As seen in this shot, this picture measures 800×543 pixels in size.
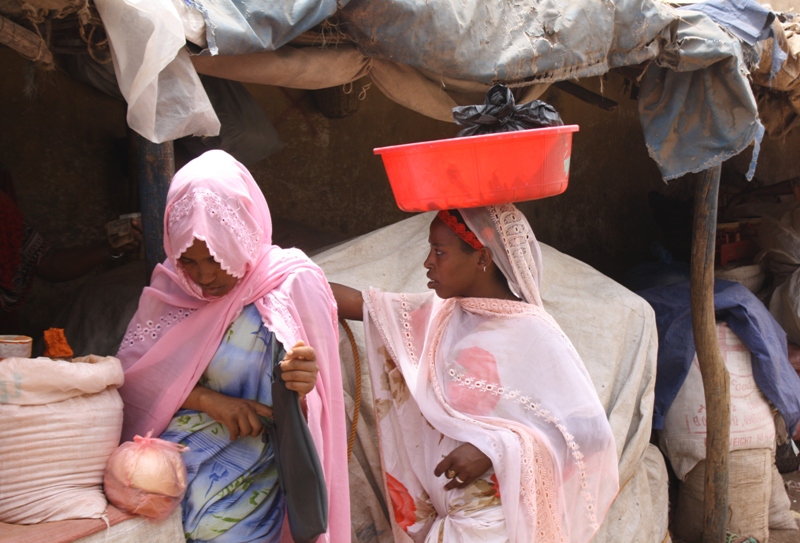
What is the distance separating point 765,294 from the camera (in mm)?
6320

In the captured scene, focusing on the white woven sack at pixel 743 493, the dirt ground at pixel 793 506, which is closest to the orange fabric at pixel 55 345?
the white woven sack at pixel 743 493

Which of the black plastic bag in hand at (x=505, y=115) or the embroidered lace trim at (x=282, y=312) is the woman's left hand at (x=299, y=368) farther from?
the black plastic bag in hand at (x=505, y=115)

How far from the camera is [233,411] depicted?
2.06m

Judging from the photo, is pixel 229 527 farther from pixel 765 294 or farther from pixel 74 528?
pixel 765 294

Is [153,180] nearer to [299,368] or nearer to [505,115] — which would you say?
[299,368]

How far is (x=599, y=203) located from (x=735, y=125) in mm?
3237

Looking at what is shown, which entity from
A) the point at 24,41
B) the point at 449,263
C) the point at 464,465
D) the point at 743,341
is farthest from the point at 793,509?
the point at 24,41

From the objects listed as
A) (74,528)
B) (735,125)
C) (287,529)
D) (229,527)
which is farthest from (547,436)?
(735,125)

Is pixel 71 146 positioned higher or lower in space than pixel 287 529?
higher

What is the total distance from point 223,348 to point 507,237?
91 cm

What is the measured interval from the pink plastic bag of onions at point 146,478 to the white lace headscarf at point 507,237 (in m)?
1.10

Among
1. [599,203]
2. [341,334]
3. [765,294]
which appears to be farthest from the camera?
[599,203]

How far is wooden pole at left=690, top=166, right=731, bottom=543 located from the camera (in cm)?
441

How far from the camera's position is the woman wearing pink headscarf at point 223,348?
206cm
